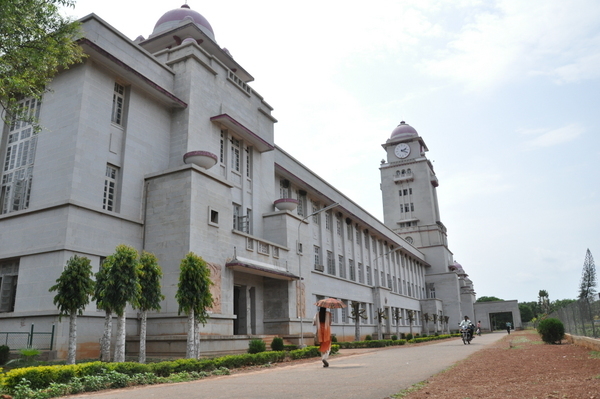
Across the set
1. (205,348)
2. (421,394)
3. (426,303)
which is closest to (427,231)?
(426,303)

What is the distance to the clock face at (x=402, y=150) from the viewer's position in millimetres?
79062

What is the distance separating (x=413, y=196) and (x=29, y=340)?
66.6m

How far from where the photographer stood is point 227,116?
26062 millimetres

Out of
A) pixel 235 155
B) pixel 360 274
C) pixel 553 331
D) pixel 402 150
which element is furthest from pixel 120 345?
pixel 402 150

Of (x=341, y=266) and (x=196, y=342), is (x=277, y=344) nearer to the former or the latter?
(x=196, y=342)

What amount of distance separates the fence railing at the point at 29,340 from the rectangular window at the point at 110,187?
19.1 feet

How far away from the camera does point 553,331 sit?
961 inches

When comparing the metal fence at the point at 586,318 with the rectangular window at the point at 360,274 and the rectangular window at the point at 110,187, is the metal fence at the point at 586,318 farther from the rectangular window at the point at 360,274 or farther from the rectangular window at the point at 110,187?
the rectangular window at the point at 360,274

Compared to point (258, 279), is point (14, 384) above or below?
below

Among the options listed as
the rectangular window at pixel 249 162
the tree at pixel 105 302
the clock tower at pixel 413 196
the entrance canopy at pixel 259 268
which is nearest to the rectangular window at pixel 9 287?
the tree at pixel 105 302

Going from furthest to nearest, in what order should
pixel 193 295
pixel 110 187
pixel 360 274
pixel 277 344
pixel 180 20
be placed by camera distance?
pixel 360 274, pixel 180 20, pixel 277 344, pixel 110 187, pixel 193 295

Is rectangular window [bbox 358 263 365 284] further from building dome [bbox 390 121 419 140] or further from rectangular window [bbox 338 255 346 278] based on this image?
building dome [bbox 390 121 419 140]

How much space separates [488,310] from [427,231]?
23933 mm

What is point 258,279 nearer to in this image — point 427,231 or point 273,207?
point 273,207
